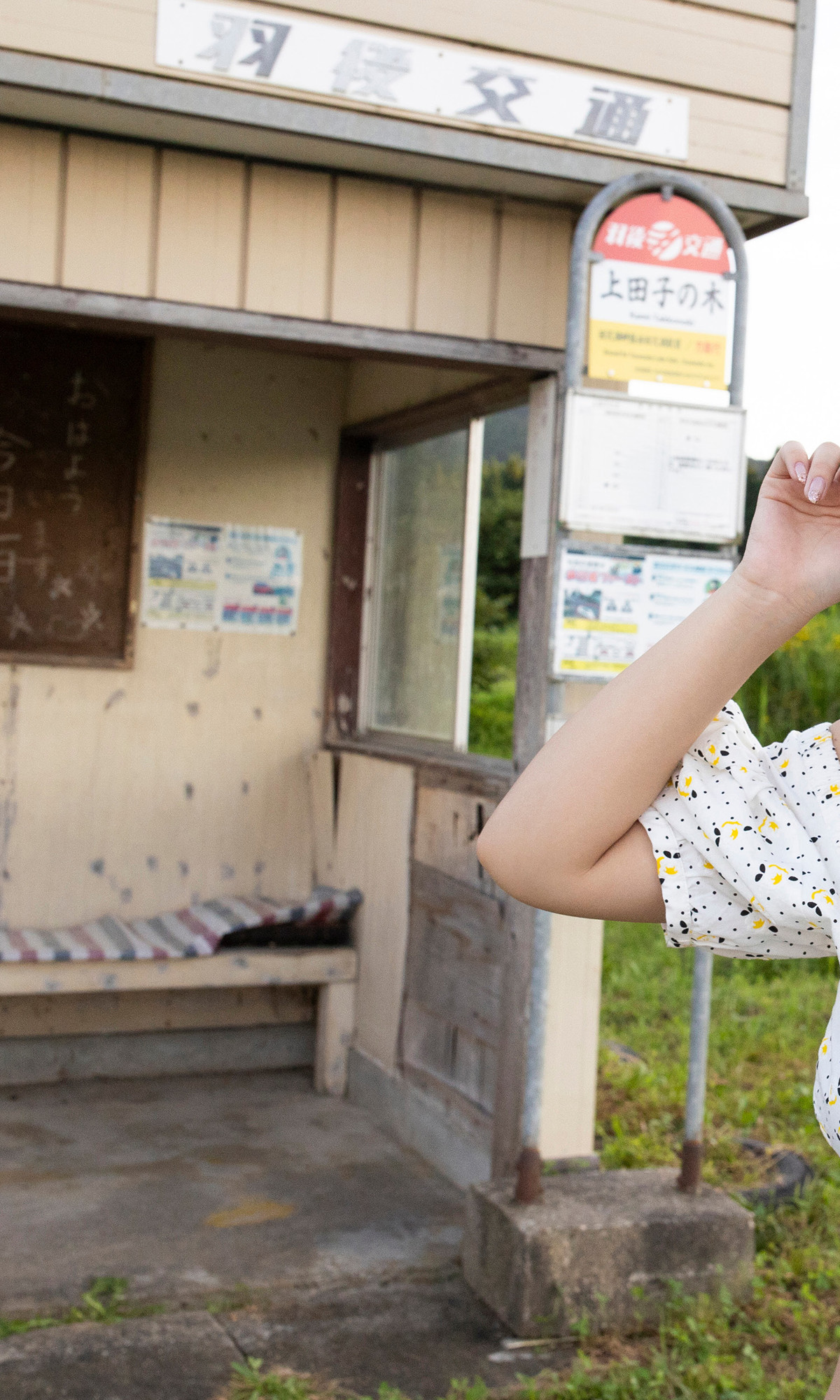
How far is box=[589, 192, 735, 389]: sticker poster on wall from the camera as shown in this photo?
3.22 metres

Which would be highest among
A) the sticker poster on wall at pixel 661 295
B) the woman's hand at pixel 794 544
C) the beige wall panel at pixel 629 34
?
the beige wall panel at pixel 629 34

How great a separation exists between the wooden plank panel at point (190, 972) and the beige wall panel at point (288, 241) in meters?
2.30

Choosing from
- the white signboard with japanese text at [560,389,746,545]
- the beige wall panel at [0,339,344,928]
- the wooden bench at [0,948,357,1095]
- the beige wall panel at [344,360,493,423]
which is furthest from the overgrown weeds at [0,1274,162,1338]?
the beige wall panel at [344,360,493,423]

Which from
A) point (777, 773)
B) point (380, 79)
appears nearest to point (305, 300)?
point (380, 79)

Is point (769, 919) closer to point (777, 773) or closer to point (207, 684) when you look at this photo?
point (777, 773)

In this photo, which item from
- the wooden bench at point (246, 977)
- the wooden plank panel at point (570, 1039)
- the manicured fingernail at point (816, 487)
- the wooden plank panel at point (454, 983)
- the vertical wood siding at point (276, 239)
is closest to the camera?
the manicured fingernail at point (816, 487)

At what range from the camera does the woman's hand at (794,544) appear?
3.88 ft

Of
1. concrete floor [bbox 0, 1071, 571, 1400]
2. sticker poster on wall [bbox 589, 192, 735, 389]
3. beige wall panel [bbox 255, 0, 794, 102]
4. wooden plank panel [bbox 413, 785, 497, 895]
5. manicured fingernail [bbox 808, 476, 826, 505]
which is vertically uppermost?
beige wall panel [bbox 255, 0, 794, 102]

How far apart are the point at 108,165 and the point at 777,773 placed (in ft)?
8.08

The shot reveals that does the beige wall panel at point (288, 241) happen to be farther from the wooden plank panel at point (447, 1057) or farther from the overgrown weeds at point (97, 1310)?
the overgrown weeds at point (97, 1310)

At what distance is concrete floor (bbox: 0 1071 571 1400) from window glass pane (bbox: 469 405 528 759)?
1.43m

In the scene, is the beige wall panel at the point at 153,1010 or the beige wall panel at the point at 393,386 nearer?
the beige wall panel at the point at 393,386

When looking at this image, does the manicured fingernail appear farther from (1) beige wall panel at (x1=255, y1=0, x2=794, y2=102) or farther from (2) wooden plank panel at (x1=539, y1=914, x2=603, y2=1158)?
(2) wooden plank panel at (x1=539, y1=914, x2=603, y2=1158)

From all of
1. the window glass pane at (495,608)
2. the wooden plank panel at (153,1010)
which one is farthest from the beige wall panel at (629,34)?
the wooden plank panel at (153,1010)
